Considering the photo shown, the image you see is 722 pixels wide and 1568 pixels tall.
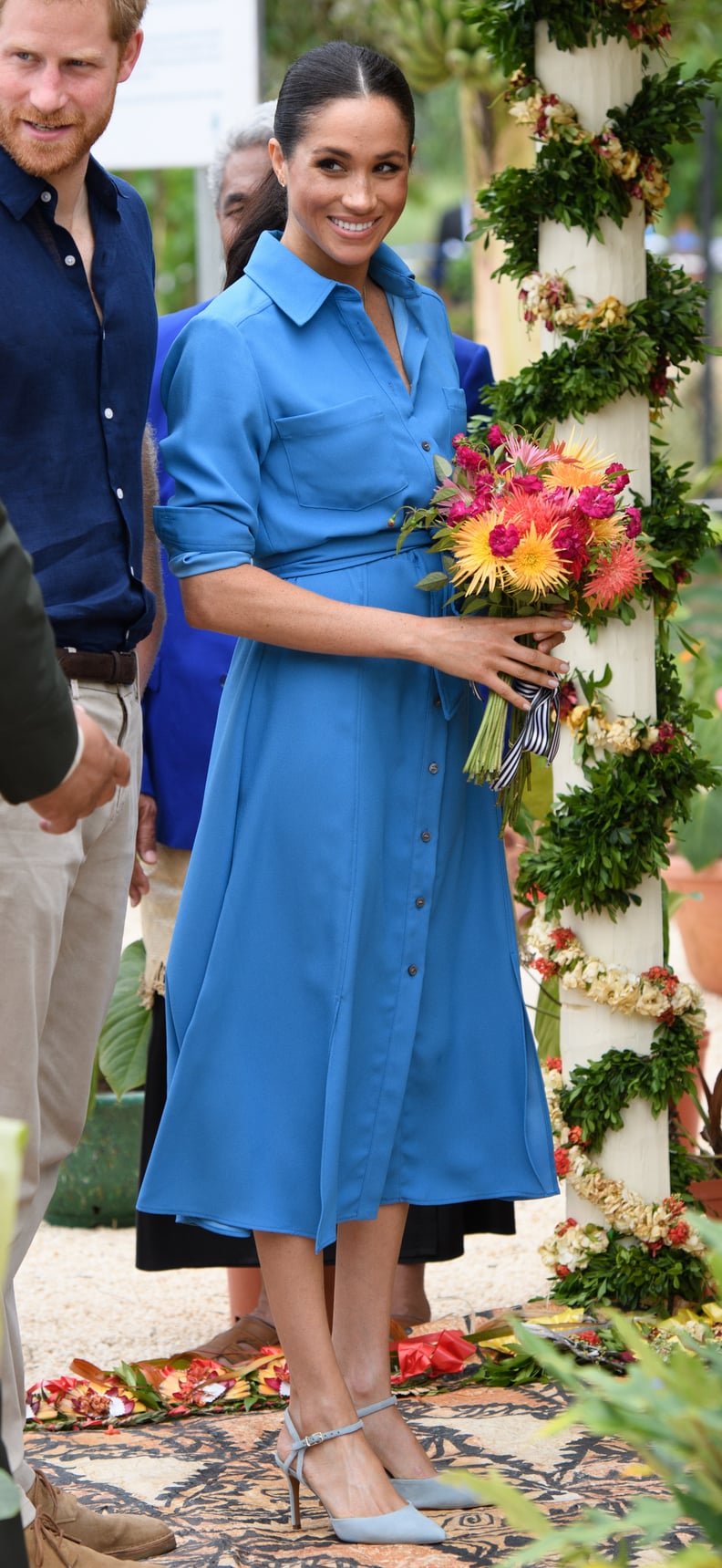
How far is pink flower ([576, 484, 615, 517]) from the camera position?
2553 mm

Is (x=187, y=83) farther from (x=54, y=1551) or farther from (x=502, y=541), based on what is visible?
(x=54, y=1551)

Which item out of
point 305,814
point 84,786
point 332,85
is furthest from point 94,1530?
point 332,85

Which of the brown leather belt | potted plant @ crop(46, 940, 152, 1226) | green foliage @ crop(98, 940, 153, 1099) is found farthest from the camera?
potted plant @ crop(46, 940, 152, 1226)

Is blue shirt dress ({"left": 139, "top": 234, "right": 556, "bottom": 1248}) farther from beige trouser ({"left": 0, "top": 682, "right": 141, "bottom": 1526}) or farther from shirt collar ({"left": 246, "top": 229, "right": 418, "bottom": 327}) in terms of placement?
beige trouser ({"left": 0, "top": 682, "right": 141, "bottom": 1526})

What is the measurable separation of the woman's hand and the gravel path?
218 cm

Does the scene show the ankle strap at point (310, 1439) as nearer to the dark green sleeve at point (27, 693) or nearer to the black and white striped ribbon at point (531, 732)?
the black and white striped ribbon at point (531, 732)

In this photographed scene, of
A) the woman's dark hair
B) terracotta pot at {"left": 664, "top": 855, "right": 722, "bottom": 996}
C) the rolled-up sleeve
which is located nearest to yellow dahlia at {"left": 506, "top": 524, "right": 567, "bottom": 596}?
the rolled-up sleeve

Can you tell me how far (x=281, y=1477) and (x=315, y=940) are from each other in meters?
0.95

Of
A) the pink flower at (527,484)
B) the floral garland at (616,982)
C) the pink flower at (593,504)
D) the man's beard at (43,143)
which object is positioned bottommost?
the floral garland at (616,982)

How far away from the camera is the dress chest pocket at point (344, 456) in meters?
2.63

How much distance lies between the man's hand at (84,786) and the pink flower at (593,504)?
2.74ft

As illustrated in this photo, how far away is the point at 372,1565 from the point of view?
2.50m

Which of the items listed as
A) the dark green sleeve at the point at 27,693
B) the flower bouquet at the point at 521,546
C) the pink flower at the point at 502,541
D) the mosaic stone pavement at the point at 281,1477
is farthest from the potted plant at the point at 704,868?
the dark green sleeve at the point at 27,693

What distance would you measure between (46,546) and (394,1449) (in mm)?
1475
